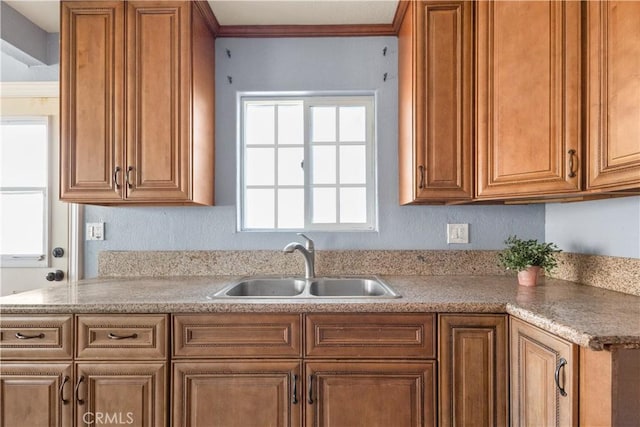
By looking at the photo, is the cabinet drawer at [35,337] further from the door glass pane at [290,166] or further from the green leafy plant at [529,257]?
the green leafy plant at [529,257]

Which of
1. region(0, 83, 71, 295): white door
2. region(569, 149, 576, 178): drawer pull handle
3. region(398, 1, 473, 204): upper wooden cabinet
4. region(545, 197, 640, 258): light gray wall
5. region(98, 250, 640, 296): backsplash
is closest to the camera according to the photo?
region(569, 149, 576, 178): drawer pull handle

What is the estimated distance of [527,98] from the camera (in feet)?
4.73

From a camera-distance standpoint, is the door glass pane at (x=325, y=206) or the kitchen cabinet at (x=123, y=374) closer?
the kitchen cabinet at (x=123, y=374)

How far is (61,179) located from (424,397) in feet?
6.29

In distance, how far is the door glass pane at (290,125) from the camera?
2.14m

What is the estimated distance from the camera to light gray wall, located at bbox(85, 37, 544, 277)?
80.7 inches

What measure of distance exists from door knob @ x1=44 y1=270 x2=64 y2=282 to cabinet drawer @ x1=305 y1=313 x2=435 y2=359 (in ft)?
5.37

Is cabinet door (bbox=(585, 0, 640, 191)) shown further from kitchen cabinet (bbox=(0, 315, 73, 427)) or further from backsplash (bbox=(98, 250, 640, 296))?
kitchen cabinet (bbox=(0, 315, 73, 427))

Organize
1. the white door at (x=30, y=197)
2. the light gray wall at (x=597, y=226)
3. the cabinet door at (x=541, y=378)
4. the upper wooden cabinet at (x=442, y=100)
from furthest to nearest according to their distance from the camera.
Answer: the white door at (x=30, y=197) → the upper wooden cabinet at (x=442, y=100) → the light gray wall at (x=597, y=226) → the cabinet door at (x=541, y=378)

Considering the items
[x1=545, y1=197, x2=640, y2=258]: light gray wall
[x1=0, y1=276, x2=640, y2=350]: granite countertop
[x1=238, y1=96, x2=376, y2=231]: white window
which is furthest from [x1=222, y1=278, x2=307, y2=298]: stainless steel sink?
[x1=545, y1=197, x2=640, y2=258]: light gray wall

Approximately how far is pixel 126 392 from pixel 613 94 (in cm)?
208

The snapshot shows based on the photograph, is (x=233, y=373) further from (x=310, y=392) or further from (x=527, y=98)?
(x=527, y=98)

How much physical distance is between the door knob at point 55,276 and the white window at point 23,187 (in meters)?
0.16

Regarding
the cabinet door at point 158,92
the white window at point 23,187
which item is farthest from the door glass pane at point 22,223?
the cabinet door at point 158,92
